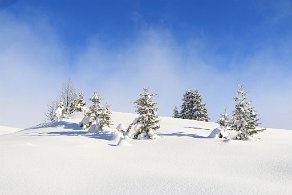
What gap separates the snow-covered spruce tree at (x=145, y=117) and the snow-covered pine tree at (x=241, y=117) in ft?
20.5

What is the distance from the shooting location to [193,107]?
216ft

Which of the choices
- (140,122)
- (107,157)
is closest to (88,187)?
(107,157)

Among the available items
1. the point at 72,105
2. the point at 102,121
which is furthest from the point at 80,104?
the point at 102,121

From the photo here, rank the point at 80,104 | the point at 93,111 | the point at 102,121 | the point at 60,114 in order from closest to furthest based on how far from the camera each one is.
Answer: the point at 102,121 < the point at 93,111 < the point at 60,114 < the point at 80,104

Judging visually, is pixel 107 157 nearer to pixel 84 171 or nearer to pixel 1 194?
pixel 84 171

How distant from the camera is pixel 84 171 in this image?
1343 cm

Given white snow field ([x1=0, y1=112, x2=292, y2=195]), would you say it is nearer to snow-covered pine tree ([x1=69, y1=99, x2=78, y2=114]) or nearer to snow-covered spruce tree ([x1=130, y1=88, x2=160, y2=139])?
snow-covered spruce tree ([x1=130, y1=88, x2=160, y2=139])

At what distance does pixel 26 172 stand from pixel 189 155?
843 centimetres

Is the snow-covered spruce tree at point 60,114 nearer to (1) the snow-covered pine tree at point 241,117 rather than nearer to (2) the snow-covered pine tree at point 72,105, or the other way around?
(2) the snow-covered pine tree at point 72,105

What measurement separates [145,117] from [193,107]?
131 feet

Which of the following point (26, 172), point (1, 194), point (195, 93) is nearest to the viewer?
point (1, 194)

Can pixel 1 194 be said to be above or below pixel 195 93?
below

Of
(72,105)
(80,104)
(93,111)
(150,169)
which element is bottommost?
(150,169)

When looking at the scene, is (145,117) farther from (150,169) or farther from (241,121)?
(150,169)
